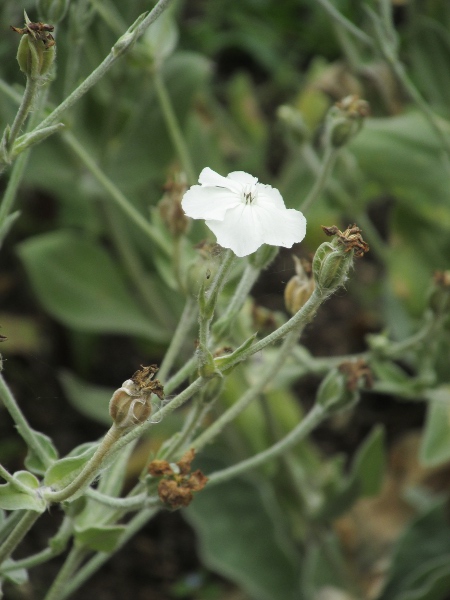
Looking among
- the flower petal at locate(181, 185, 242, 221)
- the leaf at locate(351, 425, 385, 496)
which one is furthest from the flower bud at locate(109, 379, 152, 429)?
the leaf at locate(351, 425, 385, 496)

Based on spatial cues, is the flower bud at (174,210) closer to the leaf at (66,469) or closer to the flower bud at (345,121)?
the flower bud at (345,121)

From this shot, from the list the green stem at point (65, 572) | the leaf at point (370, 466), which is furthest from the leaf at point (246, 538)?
the green stem at point (65, 572)

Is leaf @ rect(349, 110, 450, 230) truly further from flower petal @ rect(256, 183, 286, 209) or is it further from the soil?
flower petal @ rect(256, 183, 286, 209)

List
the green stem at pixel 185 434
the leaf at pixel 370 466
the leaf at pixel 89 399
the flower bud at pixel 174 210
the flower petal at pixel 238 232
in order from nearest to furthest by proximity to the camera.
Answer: the flower petal at pixel 238 232, the green stem at pixel 185 434, the flower bud at pixel 174 210, the leaf at pixel 370 466, the leaf at pixel 89 399

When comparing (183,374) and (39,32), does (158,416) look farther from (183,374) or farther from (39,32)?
(39,32)

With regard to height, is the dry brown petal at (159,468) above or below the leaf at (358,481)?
above
